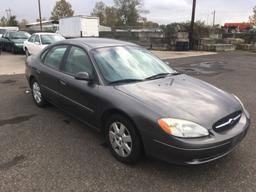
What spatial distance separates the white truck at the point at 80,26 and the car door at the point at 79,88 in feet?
68.8

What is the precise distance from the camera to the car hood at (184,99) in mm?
2877

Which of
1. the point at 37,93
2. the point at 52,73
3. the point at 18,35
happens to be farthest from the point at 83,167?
the point at 18,35

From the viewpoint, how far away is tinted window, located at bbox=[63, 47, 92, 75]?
386 cm

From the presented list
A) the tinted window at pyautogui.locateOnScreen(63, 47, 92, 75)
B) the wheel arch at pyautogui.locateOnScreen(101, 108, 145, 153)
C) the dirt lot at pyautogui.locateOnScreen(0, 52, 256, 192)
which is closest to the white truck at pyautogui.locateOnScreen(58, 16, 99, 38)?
the tinted window at pyautogui.locateOnScreen(63, 47, 92, 75)

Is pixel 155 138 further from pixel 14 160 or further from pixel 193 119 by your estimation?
pixel 14 160

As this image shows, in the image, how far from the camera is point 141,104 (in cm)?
299

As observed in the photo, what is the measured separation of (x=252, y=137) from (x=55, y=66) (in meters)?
3.39

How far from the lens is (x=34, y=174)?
3051mm

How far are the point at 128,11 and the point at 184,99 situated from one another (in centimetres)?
7132

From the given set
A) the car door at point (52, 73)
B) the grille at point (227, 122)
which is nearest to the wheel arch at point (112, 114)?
the grille at point (227, 122)

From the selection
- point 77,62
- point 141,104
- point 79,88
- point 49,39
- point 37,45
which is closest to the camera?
point 141,104

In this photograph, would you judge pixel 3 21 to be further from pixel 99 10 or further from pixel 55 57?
pixel 55 57

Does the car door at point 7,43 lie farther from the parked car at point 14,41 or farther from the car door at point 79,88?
the car door at point 79,88

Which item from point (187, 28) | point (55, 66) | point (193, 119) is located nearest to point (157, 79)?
point (193, 119)
